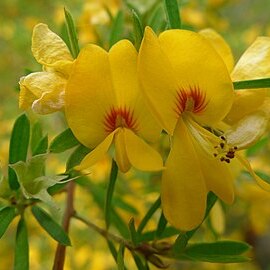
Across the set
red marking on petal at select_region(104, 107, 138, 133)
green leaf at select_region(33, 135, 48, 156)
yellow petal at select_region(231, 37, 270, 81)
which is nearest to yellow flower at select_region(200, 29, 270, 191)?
yellow petal at select_region(231, 37, 270, 81)

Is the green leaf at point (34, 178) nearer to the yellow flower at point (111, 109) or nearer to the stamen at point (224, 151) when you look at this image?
the yellow flower at point (111, 109)

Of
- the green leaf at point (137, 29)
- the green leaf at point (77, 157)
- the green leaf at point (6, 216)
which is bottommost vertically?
the green leaf at point (6, 216)

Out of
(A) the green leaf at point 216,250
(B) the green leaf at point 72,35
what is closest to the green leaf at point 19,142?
(B) the green leaf at point 72,35

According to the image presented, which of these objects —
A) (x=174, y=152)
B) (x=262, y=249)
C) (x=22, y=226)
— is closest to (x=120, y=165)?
(x=174, y=152)

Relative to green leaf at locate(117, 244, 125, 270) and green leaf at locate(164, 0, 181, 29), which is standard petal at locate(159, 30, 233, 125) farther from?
green leaf at locate(117, 244, 125, 270)

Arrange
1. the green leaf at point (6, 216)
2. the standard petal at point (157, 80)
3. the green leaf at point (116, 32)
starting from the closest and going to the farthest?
the standard petal at point (157, 80) < the green leaf at point (6, 216) < the green leaf at point (116, 32)

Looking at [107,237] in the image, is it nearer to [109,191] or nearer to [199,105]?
[109,191]
